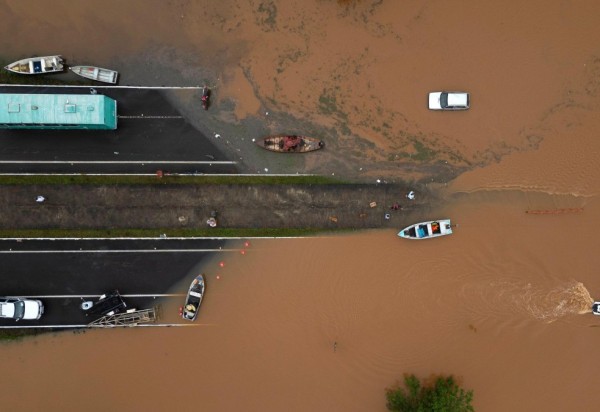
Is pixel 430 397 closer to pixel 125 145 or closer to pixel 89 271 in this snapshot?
pixel 89 271

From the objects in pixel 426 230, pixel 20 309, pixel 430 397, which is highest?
pixel 426 230

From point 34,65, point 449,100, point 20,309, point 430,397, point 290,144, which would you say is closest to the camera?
point 430,397

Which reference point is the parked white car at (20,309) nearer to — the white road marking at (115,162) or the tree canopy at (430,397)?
the white road marking at (115,162)

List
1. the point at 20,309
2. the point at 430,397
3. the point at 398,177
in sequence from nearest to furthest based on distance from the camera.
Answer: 1. the point at 430,397
2. the point at 20,309
3. the point at 398,177

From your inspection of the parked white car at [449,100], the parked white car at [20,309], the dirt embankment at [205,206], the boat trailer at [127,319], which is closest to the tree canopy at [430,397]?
the dirt embankment at [205,206]

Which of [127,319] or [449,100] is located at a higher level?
[449,100]

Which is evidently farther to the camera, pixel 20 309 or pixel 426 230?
pixel 426 230

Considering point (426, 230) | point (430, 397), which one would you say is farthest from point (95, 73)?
point (430, 397)
